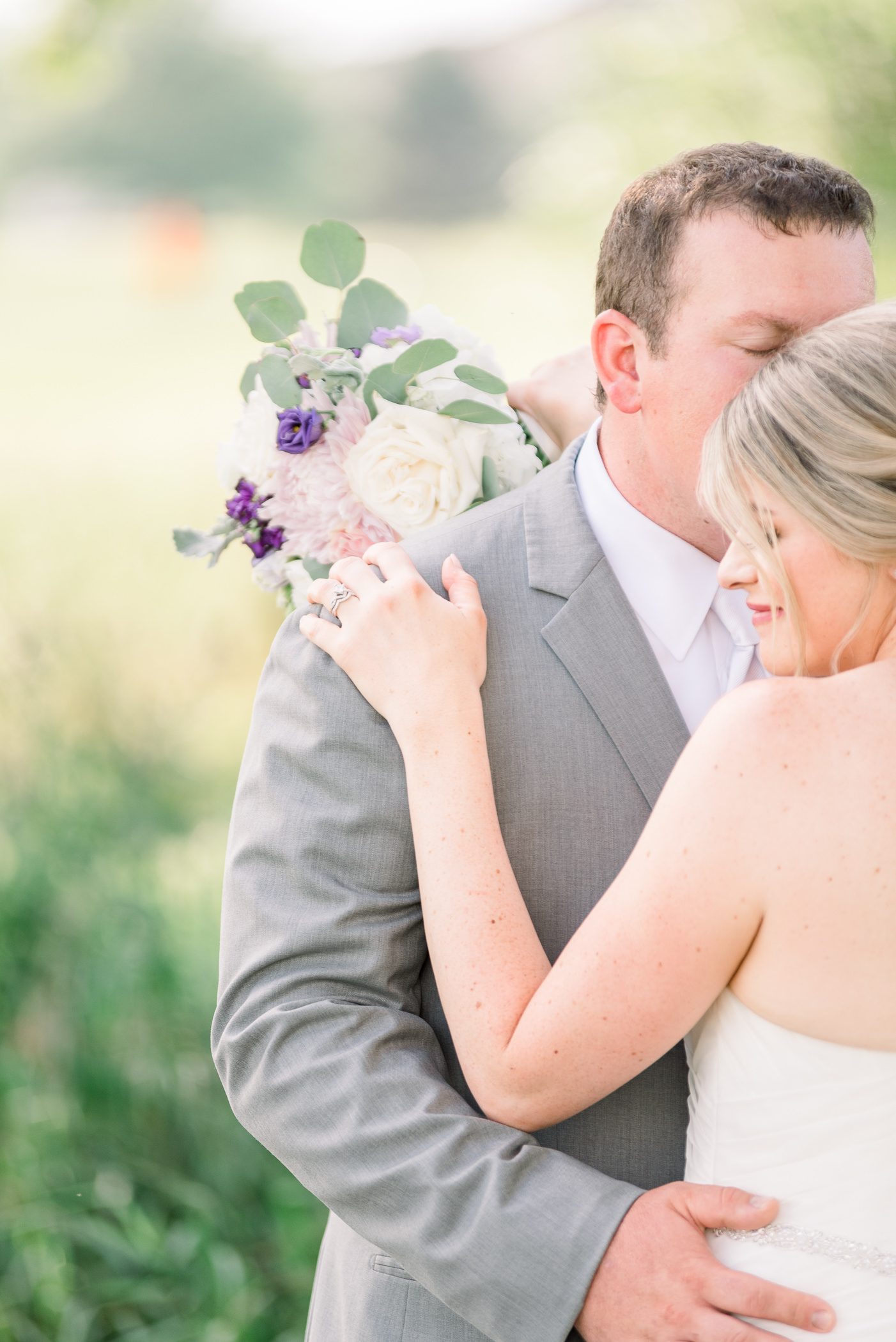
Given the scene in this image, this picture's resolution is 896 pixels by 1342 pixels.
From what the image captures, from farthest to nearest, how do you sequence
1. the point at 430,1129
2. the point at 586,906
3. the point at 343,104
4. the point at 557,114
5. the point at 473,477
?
the point at 343,104 → the point at 557,114 → the point at 473,477 → the point at 586,906 → the point at 430,1129

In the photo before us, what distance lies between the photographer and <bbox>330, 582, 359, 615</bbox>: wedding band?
1.50 m

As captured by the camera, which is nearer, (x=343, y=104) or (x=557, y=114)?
(x=557, y=114)

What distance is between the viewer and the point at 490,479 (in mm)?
1769

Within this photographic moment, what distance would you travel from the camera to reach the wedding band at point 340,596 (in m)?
1.50

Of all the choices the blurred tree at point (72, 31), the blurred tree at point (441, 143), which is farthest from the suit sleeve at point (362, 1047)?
the blurred tree at point (441, 143)

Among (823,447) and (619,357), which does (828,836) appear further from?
(619,357)

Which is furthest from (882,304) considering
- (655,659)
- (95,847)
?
(95,847)

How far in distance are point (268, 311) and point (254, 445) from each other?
19 centimetres

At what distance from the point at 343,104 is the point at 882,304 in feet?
28.9

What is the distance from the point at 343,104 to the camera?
8945 mm

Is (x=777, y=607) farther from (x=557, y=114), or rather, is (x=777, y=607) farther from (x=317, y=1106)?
(x=557, y=114)

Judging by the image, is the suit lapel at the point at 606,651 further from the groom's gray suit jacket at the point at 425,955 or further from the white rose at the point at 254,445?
the white rose at the point at 254,445

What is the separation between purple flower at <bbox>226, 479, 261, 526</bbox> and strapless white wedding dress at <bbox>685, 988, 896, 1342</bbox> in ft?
3.24

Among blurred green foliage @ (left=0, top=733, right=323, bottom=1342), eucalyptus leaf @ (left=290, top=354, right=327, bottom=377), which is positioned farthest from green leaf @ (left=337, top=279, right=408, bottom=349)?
blurred green foliage @ (left=0, top=733, right=323, bottom=1342)
